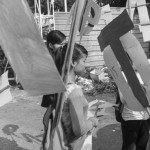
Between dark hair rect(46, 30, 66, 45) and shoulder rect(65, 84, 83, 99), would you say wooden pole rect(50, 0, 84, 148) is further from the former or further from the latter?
dark hair rect(46, 30, 66, 45)

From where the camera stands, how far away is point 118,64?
170 cm

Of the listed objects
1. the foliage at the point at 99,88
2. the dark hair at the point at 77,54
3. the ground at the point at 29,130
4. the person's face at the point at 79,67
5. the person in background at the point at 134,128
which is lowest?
the foliage at the point at 99,88

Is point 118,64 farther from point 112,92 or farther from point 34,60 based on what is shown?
point 112,92

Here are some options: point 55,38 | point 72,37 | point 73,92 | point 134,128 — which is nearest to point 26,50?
point 72,37

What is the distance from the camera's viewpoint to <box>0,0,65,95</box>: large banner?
1.29 metres

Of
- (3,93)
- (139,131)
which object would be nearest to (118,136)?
(139,131)

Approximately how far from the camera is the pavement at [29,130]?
432cm

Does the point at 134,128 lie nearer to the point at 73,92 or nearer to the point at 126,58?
the point at 73,92

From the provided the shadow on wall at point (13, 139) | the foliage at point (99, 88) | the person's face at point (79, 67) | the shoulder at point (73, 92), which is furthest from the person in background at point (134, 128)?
the foliage at point (99, 88)

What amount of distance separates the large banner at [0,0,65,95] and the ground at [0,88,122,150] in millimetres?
2760

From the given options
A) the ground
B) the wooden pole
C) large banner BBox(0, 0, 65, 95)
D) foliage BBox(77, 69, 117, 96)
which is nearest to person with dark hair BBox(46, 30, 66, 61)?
the ground

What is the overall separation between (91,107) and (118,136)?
→ 222 centimetres

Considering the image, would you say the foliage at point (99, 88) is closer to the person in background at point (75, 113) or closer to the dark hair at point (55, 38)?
the dark hair at point (55, 38)

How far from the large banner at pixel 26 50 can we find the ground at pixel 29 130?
276 centimetres
